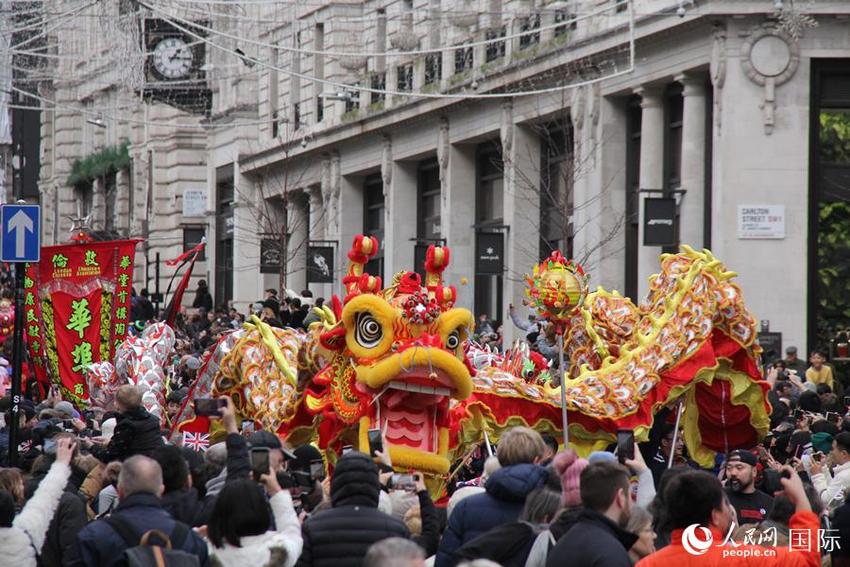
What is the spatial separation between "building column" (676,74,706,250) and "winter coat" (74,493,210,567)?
2548 cm

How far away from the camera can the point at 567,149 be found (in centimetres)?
3816

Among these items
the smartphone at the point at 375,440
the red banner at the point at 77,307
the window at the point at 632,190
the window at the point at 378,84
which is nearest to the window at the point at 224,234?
the window at the point at 378,84

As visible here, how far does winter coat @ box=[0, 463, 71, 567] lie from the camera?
33.6 ft

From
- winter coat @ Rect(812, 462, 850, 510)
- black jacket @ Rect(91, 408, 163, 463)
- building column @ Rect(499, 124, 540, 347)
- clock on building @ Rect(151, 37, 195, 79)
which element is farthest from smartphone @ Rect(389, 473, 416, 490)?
clock on building @ Rect(151, 37, 195, 79)

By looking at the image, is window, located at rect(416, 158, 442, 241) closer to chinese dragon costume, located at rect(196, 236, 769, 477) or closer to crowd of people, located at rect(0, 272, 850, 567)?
chinese dragon costume, located at rect(196, 236, 769, 477)

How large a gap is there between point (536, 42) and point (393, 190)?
28.2ft

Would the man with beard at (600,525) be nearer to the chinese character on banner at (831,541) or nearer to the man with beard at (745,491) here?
the chinese character on banner at (831,541)

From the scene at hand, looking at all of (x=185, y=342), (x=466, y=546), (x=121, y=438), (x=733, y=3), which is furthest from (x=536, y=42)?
(x=466, y=546)

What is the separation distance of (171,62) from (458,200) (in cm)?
962

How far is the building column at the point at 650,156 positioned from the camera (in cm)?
3566

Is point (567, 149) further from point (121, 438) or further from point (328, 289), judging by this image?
point (121, 438)

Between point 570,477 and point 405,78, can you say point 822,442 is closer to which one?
point 570,477

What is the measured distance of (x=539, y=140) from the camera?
40594mm

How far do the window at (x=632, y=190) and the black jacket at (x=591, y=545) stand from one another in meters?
28.0
